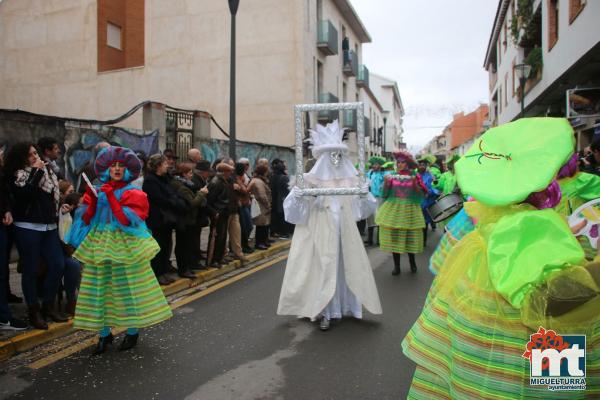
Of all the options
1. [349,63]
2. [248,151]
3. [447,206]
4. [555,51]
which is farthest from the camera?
[349,63]

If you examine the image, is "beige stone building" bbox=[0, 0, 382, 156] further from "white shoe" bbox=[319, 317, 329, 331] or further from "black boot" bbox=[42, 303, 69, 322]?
"white shoe" bbox=[319, 317, 329, 331]

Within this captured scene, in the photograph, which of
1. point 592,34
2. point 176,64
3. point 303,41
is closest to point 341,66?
point 303,41

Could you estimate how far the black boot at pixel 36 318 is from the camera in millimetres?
4875

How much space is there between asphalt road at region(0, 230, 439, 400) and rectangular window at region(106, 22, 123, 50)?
23.2m

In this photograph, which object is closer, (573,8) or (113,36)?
(573,8)

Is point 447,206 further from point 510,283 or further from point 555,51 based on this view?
point 555,51

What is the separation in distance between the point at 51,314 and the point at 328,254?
2.97m

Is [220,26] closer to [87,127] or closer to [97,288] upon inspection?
[87,127]

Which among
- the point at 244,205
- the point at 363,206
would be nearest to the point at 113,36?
the point at 244,205

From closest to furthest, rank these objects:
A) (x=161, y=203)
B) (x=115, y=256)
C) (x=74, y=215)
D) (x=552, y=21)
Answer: (x=115, y=256) → (x=74, y=215) → (x=161, y=203) → (x=552, y=21)

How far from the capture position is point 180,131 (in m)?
13.4

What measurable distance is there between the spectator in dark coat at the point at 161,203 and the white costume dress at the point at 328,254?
2.14 metres

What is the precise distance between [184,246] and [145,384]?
371 cm

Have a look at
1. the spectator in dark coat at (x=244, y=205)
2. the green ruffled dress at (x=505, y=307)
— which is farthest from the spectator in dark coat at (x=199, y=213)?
the green ruffled dress at (x=505, y=307)
